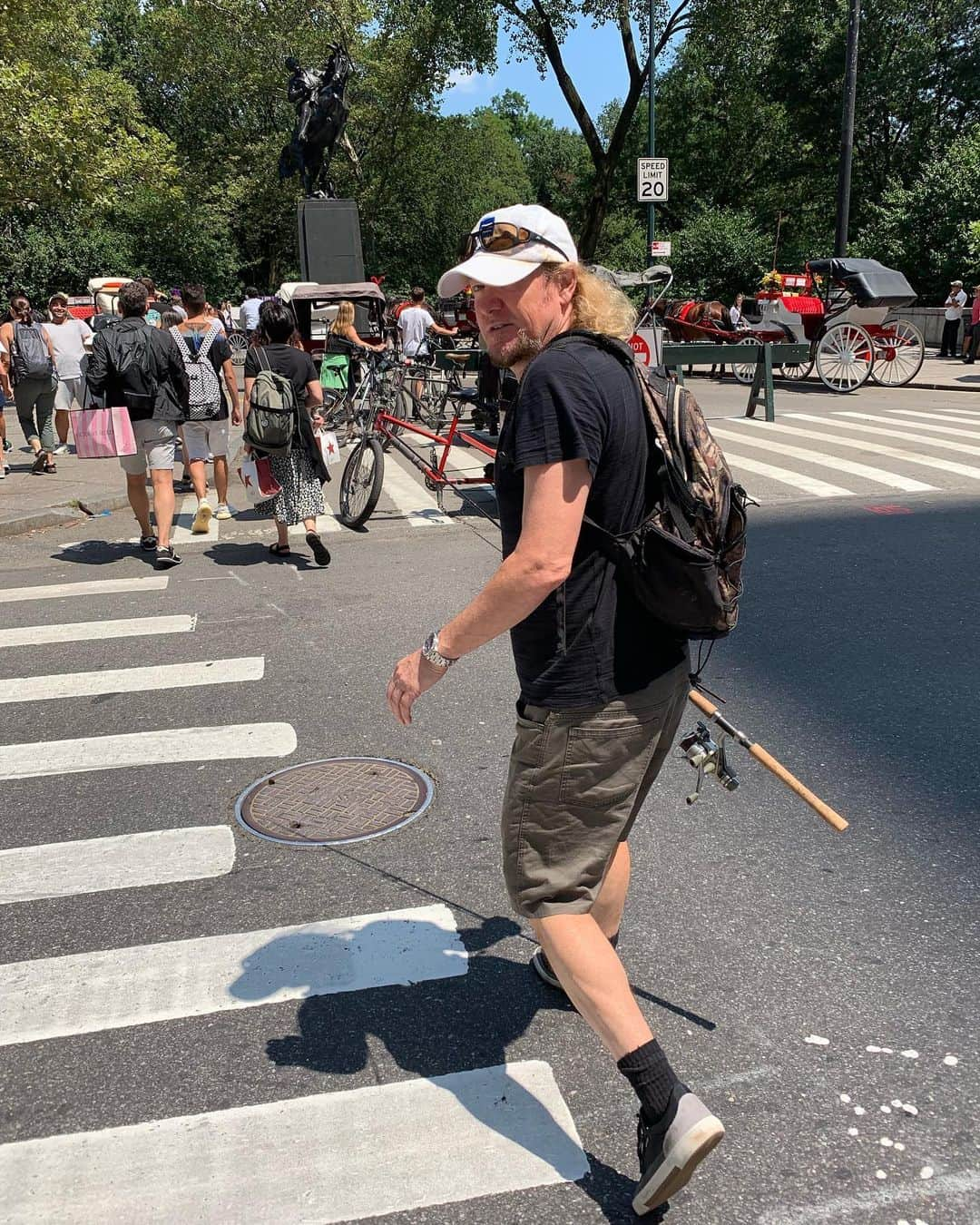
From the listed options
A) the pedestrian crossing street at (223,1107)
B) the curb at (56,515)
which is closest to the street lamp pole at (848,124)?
the curb at (56,515)

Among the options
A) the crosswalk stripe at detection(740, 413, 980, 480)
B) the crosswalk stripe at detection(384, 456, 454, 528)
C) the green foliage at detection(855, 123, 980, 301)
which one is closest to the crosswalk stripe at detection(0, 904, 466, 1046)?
the crosswalk stripe at detection(384, 456, 454, 528)

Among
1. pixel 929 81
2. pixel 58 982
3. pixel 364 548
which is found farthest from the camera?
pixel 929 81

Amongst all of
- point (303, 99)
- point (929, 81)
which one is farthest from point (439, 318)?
point (929, 81)

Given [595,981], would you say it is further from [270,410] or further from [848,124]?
[848,124]

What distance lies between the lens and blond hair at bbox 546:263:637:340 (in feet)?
7.65

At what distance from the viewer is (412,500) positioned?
36.4 ft

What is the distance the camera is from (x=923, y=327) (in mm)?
26844

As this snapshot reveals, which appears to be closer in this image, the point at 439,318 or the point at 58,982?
the point at 58,982

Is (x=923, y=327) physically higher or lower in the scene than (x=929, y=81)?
lower

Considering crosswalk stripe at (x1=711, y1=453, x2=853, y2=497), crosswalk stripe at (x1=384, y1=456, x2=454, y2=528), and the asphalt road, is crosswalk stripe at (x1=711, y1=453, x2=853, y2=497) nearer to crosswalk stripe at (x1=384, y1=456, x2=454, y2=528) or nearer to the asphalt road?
crosswalk stripe at (x1=384, y1=456, x2=454, y2=528)

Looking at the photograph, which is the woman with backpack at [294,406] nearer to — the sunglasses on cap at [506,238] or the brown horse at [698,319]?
the sunglasses on cap at [506,238]

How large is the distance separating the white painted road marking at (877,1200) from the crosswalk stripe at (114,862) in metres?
2.19

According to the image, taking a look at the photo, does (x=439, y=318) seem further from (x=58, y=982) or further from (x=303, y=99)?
(x=58, y=982)

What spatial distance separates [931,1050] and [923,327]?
27.2m
